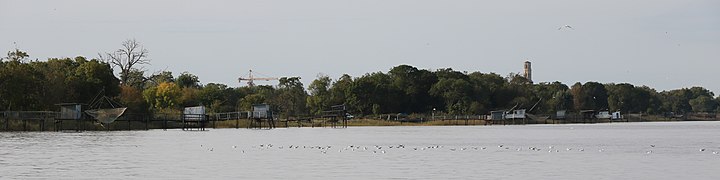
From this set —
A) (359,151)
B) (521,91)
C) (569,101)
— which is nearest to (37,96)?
(359,151)

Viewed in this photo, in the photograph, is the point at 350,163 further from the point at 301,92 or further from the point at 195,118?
the point at 301,92

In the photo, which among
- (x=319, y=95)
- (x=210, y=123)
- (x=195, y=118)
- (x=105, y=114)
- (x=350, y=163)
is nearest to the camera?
(x=350, y=163)

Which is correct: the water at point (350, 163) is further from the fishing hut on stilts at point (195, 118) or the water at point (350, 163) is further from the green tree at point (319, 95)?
the green tree at point (319, 95)

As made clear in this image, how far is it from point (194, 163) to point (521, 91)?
446ft

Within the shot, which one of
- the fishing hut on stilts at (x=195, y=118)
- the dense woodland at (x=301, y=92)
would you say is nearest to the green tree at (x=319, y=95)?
the dense woodland at (x=301, y=92)

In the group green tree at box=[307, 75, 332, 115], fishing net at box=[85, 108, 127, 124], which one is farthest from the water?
green tree at box=[307, 75, 332, 115]

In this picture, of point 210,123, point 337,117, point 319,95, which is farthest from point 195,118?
point 319,95

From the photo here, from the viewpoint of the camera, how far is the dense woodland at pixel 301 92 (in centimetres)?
8981

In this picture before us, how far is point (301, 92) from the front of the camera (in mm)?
172125

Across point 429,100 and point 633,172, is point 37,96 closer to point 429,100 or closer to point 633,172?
point 633,172

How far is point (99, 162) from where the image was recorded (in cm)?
3562

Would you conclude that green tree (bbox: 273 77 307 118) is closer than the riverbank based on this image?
No

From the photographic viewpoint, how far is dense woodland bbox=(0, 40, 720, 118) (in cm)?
8981

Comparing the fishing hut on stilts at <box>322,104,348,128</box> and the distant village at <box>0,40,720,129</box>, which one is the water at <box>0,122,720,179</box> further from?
the fishing hut on stilts at <box>322,104,348,128</box>
